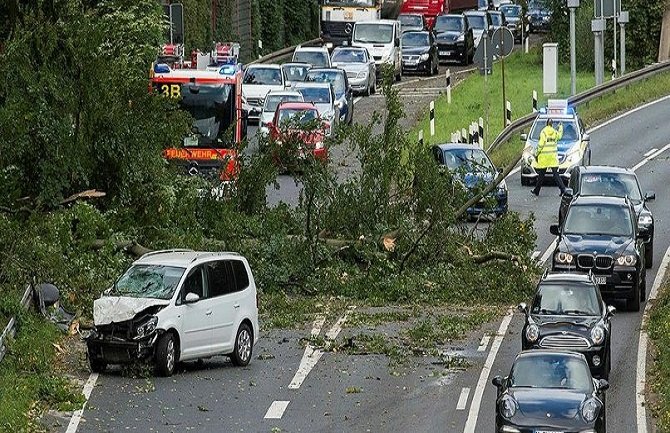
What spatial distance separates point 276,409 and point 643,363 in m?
6.30

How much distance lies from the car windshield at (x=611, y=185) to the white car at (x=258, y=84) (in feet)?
66.1

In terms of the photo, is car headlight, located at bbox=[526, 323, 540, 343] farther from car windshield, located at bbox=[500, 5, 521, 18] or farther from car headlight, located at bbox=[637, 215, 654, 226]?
car windshield, located at bbox=[500, 5, 521, 18]

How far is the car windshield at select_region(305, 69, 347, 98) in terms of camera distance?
54.0 m

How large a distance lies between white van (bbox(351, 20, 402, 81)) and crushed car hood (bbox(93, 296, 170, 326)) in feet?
136

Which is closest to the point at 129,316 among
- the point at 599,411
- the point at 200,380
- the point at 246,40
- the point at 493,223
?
the point at 200,380

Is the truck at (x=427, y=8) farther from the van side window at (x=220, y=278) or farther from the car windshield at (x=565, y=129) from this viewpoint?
the van side window at (x=220, y=278)

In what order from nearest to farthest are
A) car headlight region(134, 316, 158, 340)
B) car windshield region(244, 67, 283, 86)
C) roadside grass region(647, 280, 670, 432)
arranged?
roadside grass region(647, 280, 670, 432)
car headlight region(134, 316, 158, 340)
car windshield region(244, 67, 283, 86)

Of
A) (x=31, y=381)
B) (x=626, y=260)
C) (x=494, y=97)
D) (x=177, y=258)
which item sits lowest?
(x=31, y=381)

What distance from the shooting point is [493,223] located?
31.7 meters

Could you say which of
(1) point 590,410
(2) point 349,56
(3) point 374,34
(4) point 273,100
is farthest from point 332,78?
(1) point 590,410

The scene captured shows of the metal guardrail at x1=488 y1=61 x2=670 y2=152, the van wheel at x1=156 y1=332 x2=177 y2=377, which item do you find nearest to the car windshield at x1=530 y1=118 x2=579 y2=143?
the metal guardrail at x1=488 y1=61 x2=670 y2=152

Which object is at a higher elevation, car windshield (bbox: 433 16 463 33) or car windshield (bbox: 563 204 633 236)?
car windshield (bbox: 433 16 463 33)

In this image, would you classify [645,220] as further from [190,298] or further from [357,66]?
[357,66]

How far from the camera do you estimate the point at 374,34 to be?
217 ft
